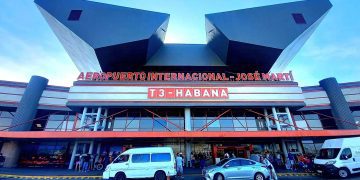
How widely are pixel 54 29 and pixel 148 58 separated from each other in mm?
15370

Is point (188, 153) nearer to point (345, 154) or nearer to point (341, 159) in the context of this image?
point (341, 159)

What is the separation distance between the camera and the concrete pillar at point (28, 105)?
24.5m

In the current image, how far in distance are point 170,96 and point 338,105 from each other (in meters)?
24.6

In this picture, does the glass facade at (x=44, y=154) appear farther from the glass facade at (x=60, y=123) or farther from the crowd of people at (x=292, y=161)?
the crowd of people at (x=292, y=161)

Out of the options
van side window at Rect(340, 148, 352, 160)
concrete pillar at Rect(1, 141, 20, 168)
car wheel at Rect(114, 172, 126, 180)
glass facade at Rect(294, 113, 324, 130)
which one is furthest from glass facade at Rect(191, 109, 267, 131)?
concrete pillar at Rect(1, 141, 20, 168)

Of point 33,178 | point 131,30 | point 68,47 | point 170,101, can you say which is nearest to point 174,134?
point 170,101

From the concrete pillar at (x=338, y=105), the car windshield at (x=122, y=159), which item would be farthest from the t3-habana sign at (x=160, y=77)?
the car windshield at (x=122, y=159)

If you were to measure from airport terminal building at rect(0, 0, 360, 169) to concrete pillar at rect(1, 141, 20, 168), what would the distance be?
115 mm

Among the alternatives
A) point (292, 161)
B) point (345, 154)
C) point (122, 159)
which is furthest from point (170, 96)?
point (345, 154)

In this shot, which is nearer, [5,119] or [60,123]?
[5,119]

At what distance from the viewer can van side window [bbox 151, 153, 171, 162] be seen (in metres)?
13.8

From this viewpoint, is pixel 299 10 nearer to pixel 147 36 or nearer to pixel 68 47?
pixel 147 36

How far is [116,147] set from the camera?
23938 millimetres

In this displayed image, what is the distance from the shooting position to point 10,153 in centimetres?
2266
